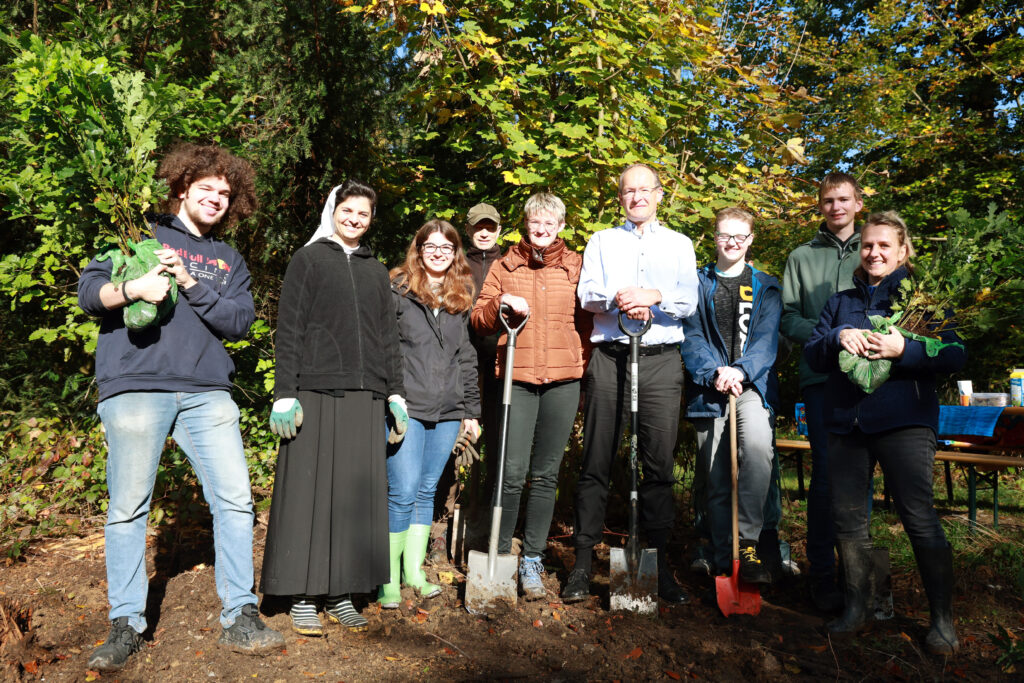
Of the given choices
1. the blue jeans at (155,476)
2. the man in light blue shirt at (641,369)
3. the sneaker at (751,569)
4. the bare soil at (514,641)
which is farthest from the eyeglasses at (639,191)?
the blue jeans at (155,476)

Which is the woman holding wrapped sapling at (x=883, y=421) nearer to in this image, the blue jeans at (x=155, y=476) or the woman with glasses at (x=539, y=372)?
the woman with glasses at (x=539, y=372)

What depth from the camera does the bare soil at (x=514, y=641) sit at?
10.1 feet

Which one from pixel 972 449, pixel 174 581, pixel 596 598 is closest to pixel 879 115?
pixel 972 449

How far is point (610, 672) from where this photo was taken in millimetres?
3125

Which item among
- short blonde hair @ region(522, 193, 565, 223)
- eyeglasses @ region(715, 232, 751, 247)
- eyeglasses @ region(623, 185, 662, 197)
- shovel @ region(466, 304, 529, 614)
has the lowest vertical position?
shovel @ region(466, 304, 529, 614)

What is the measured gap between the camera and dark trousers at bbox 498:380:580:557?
4.00 meters

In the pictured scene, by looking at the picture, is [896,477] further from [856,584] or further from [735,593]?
[735,593]

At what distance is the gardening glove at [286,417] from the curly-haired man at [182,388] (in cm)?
18

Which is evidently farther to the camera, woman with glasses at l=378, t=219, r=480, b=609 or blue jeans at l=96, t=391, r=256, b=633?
woman with glasses at l=378, t=219, r=480, b=609

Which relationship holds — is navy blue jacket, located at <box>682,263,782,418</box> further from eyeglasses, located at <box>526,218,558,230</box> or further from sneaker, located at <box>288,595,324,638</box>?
sneaker, located at <box>288,595,324,638</box>

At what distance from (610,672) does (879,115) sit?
12562 millimetres

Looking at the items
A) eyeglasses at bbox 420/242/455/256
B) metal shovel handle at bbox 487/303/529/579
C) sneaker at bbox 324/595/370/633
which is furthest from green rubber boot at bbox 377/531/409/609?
eyeglasses at bbox 420/242/455/256

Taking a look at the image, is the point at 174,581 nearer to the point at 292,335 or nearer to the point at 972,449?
the point at 292,335

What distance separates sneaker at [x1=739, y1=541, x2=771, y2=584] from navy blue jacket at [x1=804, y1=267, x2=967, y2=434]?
0.76 meters
